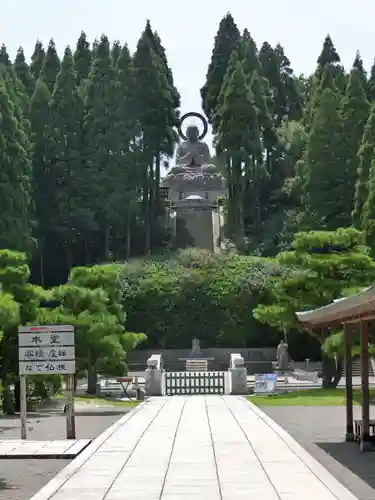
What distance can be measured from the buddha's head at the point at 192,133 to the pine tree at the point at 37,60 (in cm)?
1273

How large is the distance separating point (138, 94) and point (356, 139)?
13019mm

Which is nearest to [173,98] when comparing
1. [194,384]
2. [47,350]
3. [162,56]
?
[162,56]

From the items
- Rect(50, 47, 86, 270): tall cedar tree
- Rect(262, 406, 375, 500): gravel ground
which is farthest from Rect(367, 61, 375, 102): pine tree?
Rect(262, 406, 375, 500): gravel ground

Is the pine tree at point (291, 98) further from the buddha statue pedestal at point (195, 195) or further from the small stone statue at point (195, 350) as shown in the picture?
the small stone statue at point (195, 350)

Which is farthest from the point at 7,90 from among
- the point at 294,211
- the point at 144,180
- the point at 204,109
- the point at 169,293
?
the point at 204,109

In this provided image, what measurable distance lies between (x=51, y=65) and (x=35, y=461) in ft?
157

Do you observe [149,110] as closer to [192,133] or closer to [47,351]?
[192,133]

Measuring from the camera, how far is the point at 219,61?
202 ft

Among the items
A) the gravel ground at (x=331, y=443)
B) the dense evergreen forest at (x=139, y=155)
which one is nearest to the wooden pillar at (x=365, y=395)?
the gravel ground at (x=331, y=443)

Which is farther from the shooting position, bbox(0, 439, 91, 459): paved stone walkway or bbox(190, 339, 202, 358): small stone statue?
bbox(190, 339, 202, 358): small stone statue

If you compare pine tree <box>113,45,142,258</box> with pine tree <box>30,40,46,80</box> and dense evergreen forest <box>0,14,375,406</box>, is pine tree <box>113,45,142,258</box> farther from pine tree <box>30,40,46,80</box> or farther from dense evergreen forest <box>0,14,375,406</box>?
pine tree <box>30,40,46,80</box>

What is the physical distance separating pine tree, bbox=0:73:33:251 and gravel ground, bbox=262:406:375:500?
20.4m

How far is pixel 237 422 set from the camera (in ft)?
58.3

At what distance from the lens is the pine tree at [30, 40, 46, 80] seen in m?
62.7
